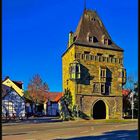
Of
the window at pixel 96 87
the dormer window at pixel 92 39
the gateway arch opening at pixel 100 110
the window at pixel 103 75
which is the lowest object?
the gateway arch opening at pixel 100 110

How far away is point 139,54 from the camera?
6.44 ft

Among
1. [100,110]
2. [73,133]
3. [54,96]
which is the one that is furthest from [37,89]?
[73,133]

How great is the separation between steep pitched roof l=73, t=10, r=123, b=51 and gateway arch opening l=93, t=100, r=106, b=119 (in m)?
10.1

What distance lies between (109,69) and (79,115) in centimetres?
1040

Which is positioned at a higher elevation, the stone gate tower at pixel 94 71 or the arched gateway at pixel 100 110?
the stone gate tower at pixel 94 71

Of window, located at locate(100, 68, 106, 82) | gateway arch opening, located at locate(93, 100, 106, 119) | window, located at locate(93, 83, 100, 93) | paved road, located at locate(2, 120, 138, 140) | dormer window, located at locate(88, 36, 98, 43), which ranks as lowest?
gateway arch opening, located at locate(93, 100, 106, 119)

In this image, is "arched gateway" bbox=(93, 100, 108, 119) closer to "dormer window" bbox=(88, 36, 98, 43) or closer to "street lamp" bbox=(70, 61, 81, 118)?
"street lamp" bbox=(70, 61, 81, 118)

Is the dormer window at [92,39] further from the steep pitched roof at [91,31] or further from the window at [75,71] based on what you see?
the window at [75,71]

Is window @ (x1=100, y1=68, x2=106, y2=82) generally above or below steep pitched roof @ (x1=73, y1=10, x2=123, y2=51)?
below

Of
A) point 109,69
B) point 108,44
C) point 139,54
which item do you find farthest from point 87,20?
point 139,54

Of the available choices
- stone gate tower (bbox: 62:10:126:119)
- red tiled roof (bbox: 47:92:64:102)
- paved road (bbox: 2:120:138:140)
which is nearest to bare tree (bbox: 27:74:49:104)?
stone gate tower (bbox: 62:10:126:119)

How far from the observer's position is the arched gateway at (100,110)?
56719 millimetres

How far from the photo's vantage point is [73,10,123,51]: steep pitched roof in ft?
187

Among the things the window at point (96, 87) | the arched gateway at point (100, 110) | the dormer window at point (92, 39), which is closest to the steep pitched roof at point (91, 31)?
the dormer window at point (92, 39)
